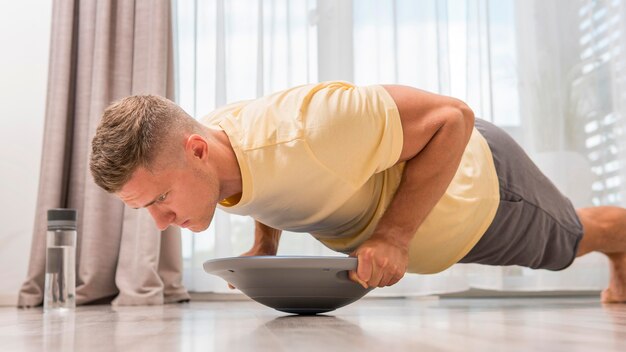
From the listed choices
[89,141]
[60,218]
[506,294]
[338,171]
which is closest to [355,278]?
[338,171]

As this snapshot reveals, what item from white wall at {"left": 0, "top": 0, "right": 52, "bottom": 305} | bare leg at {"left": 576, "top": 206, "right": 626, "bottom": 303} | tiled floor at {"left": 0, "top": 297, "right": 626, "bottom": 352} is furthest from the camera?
white wall at {"left": 0, "top": 0, "right": 52, "bottom": 305}

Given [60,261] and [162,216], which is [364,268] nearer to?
[162,216]

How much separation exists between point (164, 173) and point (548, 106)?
1.86 metres

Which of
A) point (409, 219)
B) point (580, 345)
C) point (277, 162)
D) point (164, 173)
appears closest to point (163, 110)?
point (164, 173)

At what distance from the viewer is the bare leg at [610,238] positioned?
1710 millimetres

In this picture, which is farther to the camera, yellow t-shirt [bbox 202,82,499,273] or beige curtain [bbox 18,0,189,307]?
beige curtain [bbox 18,0,189,307]

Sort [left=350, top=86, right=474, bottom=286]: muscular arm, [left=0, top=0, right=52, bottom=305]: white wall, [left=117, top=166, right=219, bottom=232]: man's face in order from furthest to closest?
[left=0, top=0, right=52, bottom=305]: white wall → [left=350, top=86, right=474, bottom=286]: muscular arm → [left=117, top=166, right=219, bottom=232]: man's face

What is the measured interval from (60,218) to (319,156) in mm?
978

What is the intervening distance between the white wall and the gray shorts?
165cm

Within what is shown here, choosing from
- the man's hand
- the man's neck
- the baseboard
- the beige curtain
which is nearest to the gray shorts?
the man's hand

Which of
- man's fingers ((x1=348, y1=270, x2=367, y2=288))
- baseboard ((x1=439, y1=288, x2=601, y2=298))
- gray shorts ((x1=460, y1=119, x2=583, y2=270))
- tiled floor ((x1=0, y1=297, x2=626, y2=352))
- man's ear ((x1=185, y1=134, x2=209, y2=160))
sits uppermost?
man's ear ((x1=185, y1=134, x2=209, y2=160))

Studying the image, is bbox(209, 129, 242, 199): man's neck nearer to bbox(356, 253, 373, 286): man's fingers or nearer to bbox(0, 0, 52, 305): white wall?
bbox(356, 253, 373, 286): man's fingers

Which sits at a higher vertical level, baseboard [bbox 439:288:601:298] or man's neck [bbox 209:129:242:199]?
man's neck [bbox 209:129:242:199]

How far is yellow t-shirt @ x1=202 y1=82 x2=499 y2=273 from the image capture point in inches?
47.8
